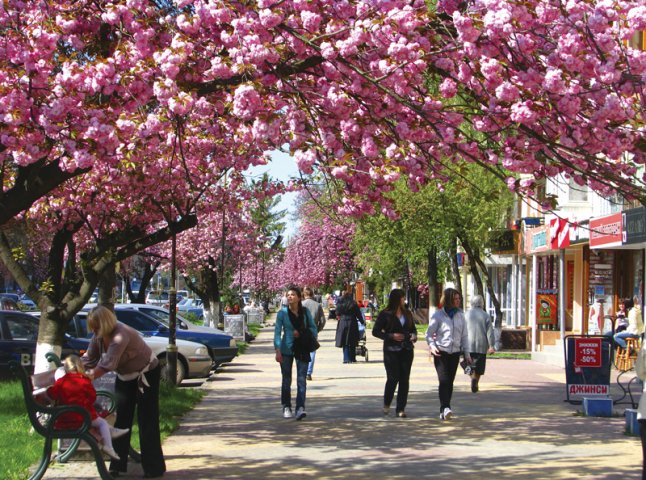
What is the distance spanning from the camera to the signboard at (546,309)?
33500mm

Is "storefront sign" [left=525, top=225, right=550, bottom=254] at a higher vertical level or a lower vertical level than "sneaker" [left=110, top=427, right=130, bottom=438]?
higher

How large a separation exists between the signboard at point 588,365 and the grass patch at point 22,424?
5.60 meters

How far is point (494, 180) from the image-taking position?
3522 centimetres

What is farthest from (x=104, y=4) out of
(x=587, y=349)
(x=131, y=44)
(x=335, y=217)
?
(x=587, y=349)

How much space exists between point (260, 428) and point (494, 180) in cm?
2213

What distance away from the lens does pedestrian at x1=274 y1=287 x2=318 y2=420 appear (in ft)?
50.5

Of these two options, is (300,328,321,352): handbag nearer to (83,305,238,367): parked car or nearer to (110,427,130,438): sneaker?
(110,427,130,438): sneaker

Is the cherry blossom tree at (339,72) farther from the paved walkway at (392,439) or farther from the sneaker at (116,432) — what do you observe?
the paved walkway at (392,439)

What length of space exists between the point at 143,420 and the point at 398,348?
218 inches

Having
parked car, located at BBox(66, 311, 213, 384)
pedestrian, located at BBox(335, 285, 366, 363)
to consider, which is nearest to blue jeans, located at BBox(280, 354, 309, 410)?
parked car, located at BBox(66, 311, 213, 384)

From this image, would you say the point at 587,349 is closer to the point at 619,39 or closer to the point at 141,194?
the point at 141,194

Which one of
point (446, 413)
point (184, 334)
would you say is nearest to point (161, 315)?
point (184, 334)

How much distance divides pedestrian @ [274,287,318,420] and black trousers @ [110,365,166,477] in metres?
4.91

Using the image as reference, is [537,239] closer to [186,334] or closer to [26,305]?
[186,334]
